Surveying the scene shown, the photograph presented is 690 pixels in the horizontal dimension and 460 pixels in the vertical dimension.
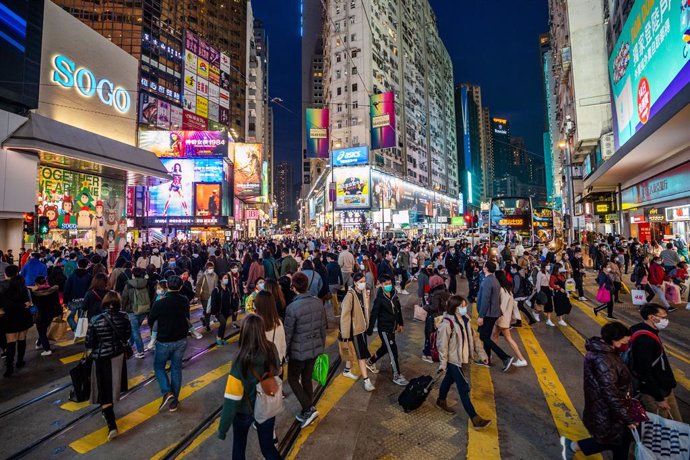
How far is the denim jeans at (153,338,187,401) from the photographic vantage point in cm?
456

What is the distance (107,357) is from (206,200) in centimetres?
3767

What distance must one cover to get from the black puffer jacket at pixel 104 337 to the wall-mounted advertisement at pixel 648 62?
1486 centimetres

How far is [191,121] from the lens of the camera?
55.5m

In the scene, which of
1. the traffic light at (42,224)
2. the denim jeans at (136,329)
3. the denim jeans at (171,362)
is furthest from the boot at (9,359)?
the traffic light at (42,224)

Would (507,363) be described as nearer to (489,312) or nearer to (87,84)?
(489,312)

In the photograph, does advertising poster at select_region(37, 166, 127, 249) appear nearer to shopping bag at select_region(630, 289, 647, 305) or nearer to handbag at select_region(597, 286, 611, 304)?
→ handbag at select_region(597, 286, 611, 304)

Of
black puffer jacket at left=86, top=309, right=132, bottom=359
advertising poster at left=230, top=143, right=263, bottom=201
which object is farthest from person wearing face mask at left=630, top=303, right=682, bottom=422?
advertising poster at left=230, top=143, right=263, bottom=201

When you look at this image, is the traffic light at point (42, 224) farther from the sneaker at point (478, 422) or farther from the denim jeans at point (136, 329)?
the sneaker at point (478, 422)

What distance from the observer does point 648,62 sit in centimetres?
1417

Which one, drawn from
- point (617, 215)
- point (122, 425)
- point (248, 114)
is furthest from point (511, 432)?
point (248, 114)

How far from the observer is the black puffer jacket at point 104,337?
4.07 m

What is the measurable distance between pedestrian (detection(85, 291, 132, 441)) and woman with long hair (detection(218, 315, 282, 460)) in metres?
2.14

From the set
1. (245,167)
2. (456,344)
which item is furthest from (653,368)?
(245,167)

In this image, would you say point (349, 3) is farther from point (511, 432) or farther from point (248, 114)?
point (511, 432)
